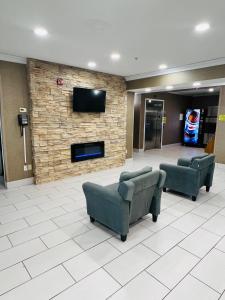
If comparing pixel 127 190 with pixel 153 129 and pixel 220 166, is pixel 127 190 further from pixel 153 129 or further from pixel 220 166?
pixel 153 129

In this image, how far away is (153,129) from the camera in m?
9.44

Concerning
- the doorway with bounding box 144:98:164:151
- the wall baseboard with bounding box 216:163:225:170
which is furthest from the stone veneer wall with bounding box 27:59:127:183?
the wall baseboard with bounding box 216:163:225:170

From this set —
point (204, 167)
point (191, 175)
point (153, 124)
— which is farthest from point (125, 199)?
point (153, 124)

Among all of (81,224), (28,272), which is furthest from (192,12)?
(28,272)

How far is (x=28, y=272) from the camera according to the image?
2.08 meters

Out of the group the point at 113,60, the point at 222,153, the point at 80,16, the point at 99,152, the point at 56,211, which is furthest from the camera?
the point at 222,153

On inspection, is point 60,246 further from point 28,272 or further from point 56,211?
point 56,211

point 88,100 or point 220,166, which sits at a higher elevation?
point 88,100

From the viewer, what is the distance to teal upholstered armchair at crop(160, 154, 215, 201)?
3706 millimetres

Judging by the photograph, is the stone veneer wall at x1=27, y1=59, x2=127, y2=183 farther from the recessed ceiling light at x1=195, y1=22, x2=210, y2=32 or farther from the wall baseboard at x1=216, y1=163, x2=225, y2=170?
the wall baseboard at x1=216, y1=163, x2=225, y2=170

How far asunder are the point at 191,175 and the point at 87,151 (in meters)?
2.82

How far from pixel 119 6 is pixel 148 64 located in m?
2.46

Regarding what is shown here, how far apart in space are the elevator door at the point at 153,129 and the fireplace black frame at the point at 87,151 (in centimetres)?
392

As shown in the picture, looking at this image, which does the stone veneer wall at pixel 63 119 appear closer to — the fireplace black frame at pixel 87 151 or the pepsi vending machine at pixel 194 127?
the fireplace black frame at pixel 87 151
